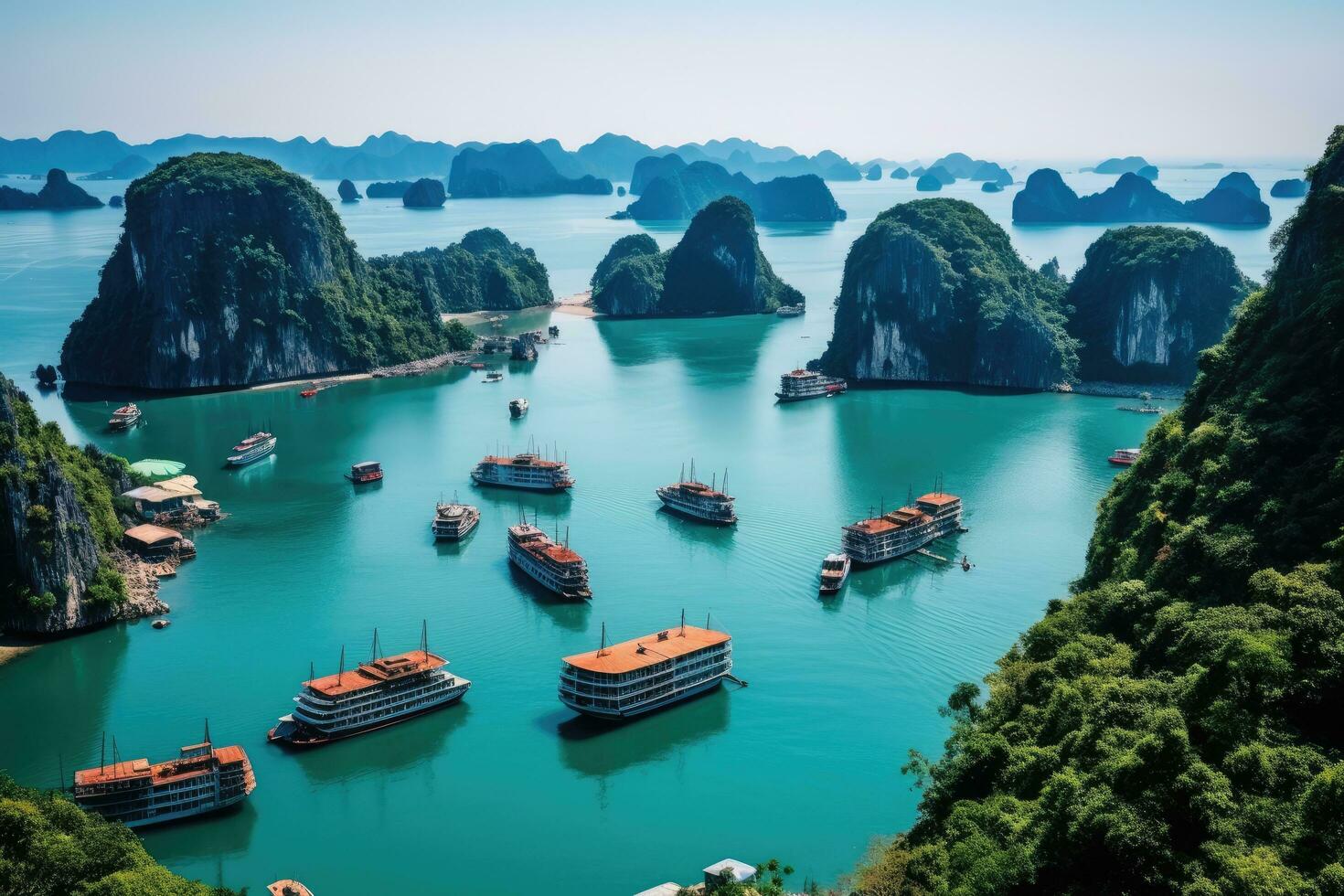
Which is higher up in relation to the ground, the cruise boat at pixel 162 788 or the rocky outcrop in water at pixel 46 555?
the rocky outcrop in water at pixel 46 555

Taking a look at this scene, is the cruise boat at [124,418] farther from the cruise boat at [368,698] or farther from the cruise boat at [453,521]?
the cruise boat at [368,698]

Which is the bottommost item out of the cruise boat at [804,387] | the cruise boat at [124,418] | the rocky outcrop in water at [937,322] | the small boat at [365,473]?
the small boat at [365,473]

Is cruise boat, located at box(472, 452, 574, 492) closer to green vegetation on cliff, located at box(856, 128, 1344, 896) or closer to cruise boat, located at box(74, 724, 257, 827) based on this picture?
green vegetation on cliff, located at box(856, 128, 1344, 896)

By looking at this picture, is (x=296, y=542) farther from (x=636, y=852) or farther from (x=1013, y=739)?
(x=1013, y=739)

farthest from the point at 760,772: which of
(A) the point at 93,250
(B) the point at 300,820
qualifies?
(A) the point at 93,250

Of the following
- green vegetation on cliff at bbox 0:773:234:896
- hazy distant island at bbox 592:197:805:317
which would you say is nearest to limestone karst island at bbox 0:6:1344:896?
green vegetation on cliff at bbox 0:773:234:896

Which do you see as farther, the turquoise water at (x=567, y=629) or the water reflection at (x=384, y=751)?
the water reflection at (x=384, y=751)

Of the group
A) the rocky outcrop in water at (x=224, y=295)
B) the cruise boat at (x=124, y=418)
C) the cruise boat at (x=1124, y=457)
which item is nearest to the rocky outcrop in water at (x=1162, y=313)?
the cruise boat at (x=1124, y=457)
